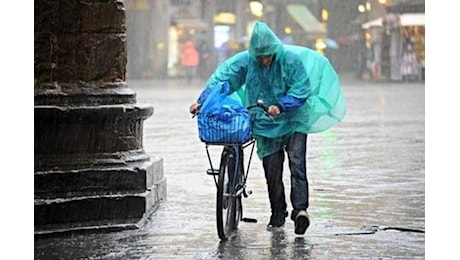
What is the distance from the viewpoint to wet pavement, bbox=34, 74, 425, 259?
8133 millimetres

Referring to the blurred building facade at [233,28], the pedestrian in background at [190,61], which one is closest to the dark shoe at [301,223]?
the blurred building facade at [233,28]

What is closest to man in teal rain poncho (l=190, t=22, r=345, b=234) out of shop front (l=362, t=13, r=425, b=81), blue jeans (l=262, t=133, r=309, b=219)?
blue jeans (l=262, t=133, r=309, b=219)

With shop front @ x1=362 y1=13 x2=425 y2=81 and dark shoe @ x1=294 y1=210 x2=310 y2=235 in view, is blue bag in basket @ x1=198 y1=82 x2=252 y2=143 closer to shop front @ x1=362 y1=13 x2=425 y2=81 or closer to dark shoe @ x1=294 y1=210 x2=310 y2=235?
dark shoe @ x1=294 y1=210 x2=310 y2=235

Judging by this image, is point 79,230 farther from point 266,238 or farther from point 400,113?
point 400,113

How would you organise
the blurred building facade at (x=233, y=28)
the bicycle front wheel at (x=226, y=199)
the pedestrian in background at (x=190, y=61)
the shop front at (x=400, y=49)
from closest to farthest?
the bicycle front wheel at (x=226, y=199) → the shop front at (x=400, y=49) → the pedestrian in background at (x=190, y=61) → the blurred building facade at (x=233, y=28)

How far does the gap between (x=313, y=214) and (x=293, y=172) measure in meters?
1.24

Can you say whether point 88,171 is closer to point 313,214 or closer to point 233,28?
point 313,214

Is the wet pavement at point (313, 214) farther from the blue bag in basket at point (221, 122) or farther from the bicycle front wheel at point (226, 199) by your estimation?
the blue bag in basket at point (221, 122)

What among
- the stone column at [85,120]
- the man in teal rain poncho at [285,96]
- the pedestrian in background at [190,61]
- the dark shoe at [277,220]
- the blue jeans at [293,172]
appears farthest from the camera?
the pedestrian in background at [190,61]

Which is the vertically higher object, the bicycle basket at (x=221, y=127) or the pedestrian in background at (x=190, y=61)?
the bicycle basket at (x=221, y=127)

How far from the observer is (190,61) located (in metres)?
55.3

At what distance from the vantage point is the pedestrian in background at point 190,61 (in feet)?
180

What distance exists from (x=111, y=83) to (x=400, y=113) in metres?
16.8
